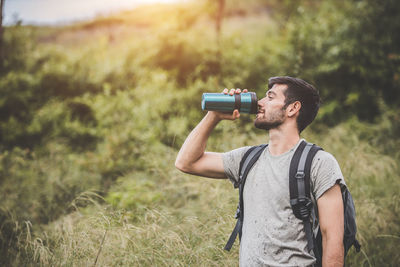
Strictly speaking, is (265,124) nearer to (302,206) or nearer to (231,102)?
(231,102)

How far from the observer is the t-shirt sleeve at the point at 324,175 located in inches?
69.6

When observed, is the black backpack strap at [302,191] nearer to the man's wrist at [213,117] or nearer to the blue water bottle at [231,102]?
the blue water bottle at [231,102]

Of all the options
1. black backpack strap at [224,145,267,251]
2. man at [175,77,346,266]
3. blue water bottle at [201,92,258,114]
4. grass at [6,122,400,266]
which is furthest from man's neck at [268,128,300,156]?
grass at [6,122,400,266]

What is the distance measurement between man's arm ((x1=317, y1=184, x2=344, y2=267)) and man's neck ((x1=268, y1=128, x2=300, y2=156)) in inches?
15.1

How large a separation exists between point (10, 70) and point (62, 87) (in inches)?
53.8

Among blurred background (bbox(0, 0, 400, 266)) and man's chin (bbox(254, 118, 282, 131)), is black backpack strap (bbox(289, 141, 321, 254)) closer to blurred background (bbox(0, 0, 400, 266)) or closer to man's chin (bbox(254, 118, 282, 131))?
man's chin (bbox(254, 118, 282, 131))

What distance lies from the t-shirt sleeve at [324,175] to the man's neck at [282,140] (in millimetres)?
236

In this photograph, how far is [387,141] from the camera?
21.5 ft

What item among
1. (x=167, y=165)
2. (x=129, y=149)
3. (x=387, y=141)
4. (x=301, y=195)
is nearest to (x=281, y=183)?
(x=301, y=195)

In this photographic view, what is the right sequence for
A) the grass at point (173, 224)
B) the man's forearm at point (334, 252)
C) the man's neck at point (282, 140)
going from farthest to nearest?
the grass at point (173, 224) < the man's neck at point (282, 140) < the man's forearm at point (334, 252)

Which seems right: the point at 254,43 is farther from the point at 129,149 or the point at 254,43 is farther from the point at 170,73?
the point at 129,149

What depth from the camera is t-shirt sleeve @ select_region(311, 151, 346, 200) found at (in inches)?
69.6

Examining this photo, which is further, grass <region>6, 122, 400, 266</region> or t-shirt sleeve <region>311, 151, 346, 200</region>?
grass <region>6, 122, 400, 266</region>

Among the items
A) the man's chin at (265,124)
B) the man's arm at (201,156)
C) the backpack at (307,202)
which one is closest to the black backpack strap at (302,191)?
the backpack at (307,202)
